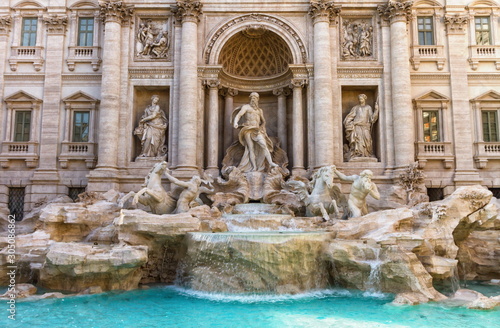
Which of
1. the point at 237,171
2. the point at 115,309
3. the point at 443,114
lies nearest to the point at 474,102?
the point at 443,114

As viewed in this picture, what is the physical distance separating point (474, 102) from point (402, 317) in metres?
14.3

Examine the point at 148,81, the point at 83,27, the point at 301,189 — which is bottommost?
the point at 301,189

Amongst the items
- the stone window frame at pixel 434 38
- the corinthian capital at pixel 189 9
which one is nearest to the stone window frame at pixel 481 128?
the stone window frame at pixel 434 38

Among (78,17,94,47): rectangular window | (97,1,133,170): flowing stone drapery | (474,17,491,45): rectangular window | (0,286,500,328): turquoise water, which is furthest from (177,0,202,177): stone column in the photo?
(474,17,491,45): rectangular window

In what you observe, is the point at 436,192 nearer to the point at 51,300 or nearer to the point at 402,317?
the point at 402,317

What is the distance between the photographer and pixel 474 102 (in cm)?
1925

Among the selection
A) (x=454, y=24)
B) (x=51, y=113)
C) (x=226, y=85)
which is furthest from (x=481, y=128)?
(x=51, y=113)

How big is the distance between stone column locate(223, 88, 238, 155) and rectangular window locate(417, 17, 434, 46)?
9399 millimetres

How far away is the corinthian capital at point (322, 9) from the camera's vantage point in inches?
730

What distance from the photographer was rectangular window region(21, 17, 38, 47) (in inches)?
794

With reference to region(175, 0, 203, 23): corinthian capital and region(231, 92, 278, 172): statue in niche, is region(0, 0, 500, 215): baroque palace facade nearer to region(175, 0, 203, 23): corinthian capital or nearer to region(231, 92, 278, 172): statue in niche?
region(175, 0, 203, 23): corinthian capital

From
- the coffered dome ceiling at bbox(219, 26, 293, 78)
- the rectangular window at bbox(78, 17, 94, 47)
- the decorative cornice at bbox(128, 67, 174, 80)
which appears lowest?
the decorative cornice at bbox(128, 67, 174, 80)

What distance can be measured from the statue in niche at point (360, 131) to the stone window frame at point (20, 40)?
49.3 ft

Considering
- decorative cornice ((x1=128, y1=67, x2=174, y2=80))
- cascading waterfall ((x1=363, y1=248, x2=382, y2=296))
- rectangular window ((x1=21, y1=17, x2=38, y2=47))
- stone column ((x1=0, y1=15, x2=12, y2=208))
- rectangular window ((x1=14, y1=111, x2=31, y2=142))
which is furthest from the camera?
rectangular window ((x1=21, y1=17, x2=38, y2=47))
